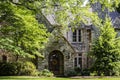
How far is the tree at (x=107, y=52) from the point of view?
125 feet

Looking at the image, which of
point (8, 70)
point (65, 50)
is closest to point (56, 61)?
point (65, 50)

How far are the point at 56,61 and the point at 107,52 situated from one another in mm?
6076

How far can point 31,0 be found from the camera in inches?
938

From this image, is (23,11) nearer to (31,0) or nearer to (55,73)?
(31,0)

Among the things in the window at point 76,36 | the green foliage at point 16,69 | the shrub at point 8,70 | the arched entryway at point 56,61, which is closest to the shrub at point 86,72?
the arched entryway at point 56,61

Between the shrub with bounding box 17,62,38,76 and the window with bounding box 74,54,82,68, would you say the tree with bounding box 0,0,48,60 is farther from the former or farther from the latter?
the window with bounding box 74,54,82,68

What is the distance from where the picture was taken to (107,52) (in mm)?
38625

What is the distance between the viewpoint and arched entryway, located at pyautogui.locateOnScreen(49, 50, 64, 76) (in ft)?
134

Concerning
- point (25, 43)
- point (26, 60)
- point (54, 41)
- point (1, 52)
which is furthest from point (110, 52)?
point (25, 43)

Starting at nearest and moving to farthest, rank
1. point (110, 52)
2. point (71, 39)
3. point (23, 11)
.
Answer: point (23, 11), point (110, 52), point (71, 39)

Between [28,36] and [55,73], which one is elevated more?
[28,36]

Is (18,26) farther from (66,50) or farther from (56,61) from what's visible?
(56,61)

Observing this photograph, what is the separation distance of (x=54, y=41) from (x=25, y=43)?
50.0 feet

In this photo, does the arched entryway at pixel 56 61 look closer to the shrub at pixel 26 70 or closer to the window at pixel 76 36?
the window at pixel 76 36
